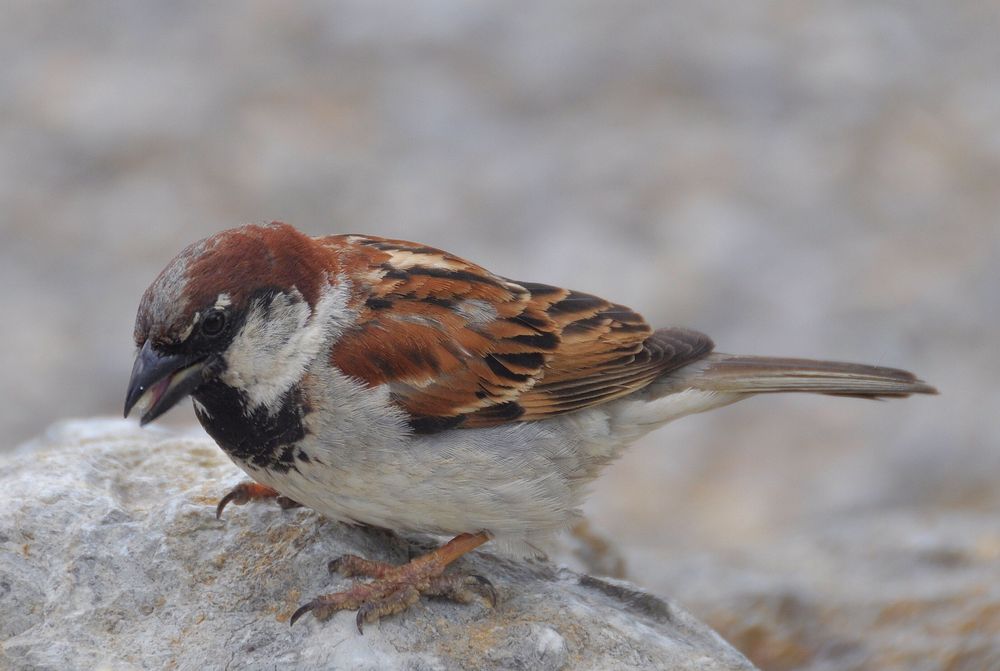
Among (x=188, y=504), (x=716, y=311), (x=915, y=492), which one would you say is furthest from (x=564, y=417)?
(x=716, y=311)

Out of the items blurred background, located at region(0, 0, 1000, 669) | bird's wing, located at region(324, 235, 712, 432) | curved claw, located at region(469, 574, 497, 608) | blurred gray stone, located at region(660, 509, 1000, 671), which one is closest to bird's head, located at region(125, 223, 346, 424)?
bird's wing, located at region(324, 235, 712, 432)

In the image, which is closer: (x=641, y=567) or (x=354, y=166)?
(x=641, y=567)

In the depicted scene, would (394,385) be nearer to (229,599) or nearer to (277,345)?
(277,345)

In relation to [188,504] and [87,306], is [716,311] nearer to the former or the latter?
[87,306]

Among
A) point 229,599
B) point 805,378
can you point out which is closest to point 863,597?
point 805,378

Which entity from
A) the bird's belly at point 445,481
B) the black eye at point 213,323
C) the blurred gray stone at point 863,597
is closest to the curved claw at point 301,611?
the bird's belly at point 445,481

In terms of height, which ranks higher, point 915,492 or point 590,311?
point 915,492

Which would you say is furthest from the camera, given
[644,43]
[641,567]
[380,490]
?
[644,43]
